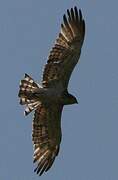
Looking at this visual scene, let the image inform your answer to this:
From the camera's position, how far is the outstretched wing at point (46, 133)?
6319 cm

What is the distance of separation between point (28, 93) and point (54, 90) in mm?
784

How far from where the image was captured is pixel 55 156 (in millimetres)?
63156

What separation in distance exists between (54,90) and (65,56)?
89 cm

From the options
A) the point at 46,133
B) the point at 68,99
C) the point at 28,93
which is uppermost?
the point at 28,93

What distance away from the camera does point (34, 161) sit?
207 feet

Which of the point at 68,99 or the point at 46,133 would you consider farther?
the point at 46,133

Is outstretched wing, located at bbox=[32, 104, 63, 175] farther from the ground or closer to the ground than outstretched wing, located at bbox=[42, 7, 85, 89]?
closer to the ground

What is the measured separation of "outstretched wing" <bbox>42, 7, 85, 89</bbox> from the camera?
205ft

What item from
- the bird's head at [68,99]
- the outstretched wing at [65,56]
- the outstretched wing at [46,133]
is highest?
the outstretched wing at [65,56]

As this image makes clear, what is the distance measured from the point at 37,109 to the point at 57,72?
1.22m

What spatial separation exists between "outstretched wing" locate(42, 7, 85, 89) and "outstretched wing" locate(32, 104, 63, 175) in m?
0.79

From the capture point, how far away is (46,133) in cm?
6356

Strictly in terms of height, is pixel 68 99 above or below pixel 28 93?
below

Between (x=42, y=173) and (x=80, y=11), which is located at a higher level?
(x=80, y=11)
